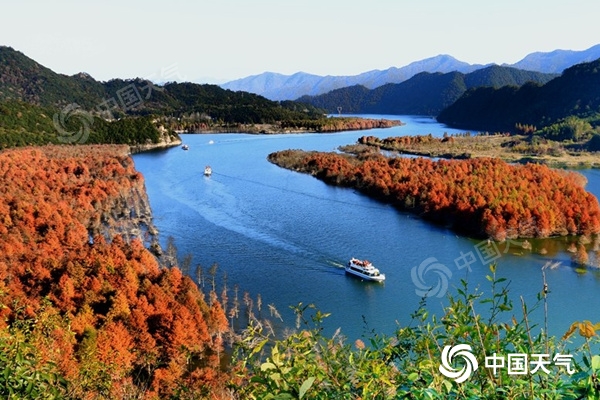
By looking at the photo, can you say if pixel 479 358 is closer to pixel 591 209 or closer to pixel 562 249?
pixel 562 249

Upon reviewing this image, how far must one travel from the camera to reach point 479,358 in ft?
4.48

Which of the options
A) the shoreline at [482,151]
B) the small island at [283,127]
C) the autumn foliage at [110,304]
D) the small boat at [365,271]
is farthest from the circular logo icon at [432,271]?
the small island at [283,127]

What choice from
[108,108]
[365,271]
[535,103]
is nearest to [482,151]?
[535,103]

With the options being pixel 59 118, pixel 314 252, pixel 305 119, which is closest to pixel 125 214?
pixel 314 252

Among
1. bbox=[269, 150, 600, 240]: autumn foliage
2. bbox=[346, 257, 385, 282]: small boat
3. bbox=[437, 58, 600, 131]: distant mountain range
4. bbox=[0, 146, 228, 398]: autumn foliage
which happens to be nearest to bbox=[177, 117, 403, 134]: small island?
bbox=[437, 58, 600, 131]: distant mountain range

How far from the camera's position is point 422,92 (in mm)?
95375

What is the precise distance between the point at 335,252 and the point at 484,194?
699 cm

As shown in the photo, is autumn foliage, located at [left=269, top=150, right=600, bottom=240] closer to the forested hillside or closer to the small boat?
the small boat

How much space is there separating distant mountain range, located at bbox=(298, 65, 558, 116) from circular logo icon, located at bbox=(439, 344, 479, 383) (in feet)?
303

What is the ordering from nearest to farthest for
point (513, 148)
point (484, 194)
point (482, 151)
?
point (484, 194)
point (482, 151)
point (513, 148)

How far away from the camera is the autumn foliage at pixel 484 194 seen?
614 inches

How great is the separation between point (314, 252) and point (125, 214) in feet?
26.1

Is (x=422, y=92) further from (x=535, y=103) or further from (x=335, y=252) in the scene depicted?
(x=335, y=252)

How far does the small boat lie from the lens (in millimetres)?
11383
